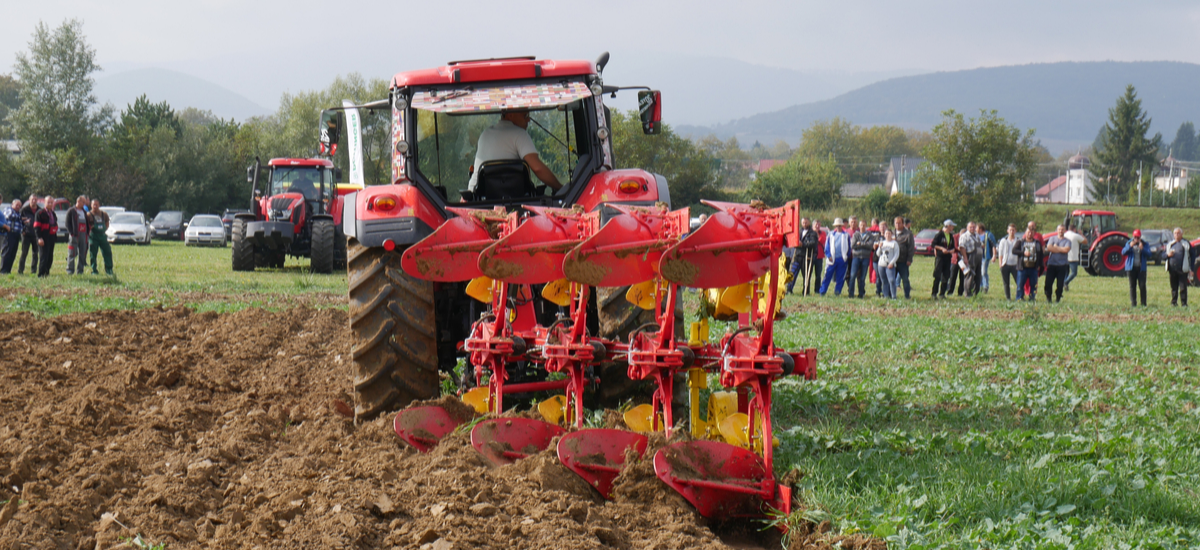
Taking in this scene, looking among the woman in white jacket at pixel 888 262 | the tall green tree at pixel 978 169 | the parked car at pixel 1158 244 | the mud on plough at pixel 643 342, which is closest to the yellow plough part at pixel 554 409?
the mud on plough at pixel 643 342

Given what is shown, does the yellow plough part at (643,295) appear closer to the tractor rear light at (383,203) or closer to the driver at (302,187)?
the tractor rear light at (383,203)

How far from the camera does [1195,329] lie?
1209 cm

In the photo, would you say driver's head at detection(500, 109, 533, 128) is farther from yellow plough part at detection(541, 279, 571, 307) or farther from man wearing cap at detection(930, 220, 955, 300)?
man wearing cap at detection(930, 220, 955, 300)

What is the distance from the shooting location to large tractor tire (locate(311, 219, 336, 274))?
18.7 meters

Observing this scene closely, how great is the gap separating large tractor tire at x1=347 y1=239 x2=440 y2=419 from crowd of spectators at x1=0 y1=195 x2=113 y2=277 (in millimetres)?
13376

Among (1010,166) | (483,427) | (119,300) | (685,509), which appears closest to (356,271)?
(483,427)

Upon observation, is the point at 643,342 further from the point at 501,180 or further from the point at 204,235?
the point at 204,235

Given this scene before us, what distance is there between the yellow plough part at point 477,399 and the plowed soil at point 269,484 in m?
0.53

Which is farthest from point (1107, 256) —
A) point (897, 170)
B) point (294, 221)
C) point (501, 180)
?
point (897, 170)

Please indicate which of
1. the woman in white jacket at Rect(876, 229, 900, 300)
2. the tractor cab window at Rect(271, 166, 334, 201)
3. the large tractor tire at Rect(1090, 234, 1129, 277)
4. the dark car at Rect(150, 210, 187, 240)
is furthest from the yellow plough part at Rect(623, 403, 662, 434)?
the dark car at Rect(150, 210, 187, 240)

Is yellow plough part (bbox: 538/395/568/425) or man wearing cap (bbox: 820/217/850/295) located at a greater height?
man wearing cap (bbox: 820/217/850/295)

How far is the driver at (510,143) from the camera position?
5.95 metres

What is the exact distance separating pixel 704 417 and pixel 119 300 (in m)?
9.44

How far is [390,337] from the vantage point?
16.7ft
